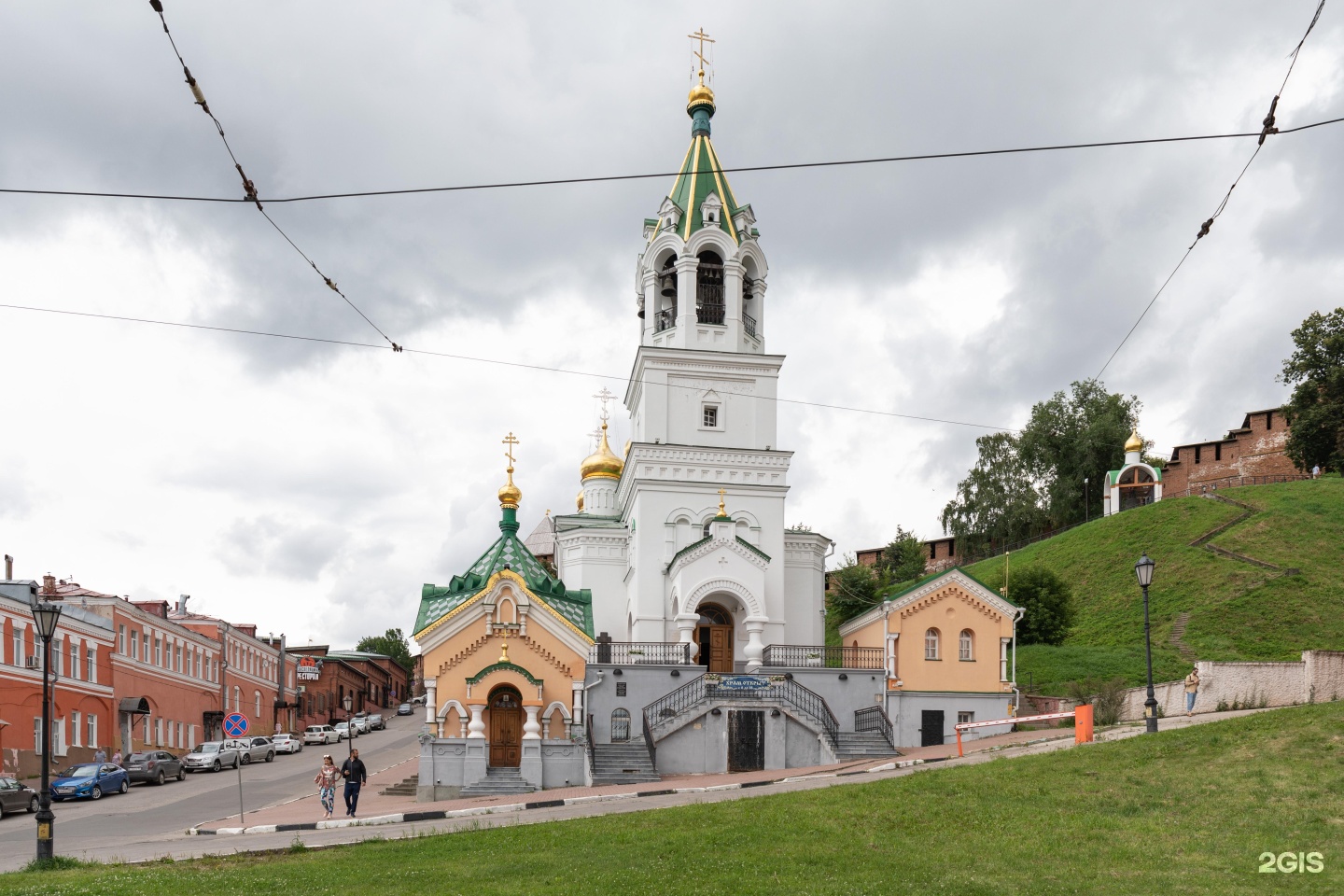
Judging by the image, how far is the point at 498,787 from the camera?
25172 millimetres

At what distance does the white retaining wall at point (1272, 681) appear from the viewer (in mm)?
25578

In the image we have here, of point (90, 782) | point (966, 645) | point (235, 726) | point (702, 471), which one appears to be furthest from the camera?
point (702, 471)

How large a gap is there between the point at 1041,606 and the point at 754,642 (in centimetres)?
1700

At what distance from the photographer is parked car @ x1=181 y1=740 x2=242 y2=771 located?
39.1m

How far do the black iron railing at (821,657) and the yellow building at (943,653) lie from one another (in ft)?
1.45

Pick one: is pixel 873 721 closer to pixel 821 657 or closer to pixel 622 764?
pixel 821 657

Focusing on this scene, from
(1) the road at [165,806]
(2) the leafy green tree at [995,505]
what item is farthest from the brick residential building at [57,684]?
(2) the leafy green tree at [995,505]

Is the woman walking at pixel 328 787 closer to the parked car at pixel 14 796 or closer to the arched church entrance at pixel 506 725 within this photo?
the arched church entrance at pixel 506 725

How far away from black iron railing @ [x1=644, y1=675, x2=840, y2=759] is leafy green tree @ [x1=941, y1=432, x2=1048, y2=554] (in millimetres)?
38709

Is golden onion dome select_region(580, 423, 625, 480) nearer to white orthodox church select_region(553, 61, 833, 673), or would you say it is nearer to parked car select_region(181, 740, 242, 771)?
white orthodox church select_region(553, 61, 833, 673)

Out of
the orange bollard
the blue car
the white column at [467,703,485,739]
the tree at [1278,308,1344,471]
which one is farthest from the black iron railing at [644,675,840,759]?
the tree at [1278,308,1344,471]

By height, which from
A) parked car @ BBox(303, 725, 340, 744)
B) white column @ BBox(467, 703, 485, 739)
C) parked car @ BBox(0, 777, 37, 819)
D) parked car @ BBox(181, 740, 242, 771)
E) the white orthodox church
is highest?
the white orthodox church

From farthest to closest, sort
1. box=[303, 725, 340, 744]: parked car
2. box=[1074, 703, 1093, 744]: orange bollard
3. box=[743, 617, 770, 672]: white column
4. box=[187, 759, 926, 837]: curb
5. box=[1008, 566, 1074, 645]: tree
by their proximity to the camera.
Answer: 1. box=[303, 725, 340, 744]: parked car
2. box=[1008, 566, 1074, 645]: tree
3. box=[743, 617, 770, 672]: white column
4. box=[1074, 703, 1093, 744]: orange bollard
5. box=[187, 759, 926, 837]: curb

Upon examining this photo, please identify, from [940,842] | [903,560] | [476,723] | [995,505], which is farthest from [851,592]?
[940,842]
